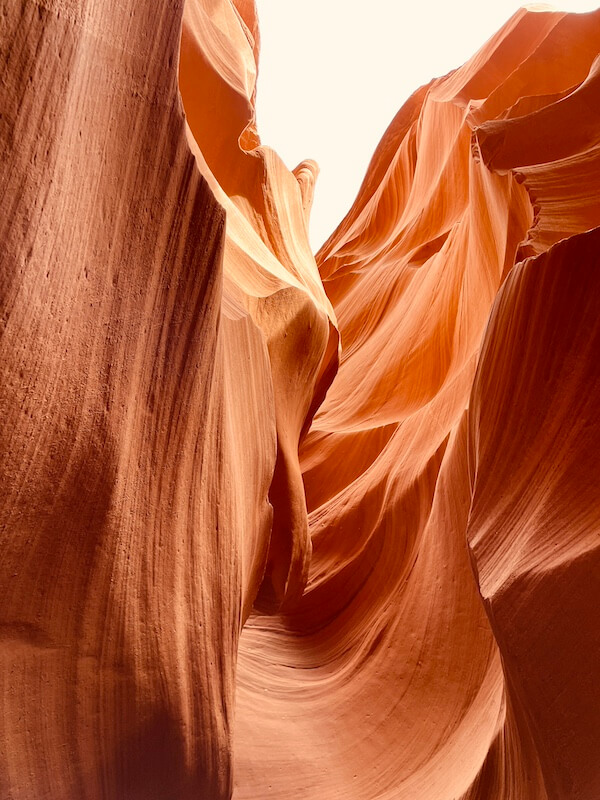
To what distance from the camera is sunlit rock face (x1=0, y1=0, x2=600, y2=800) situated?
46 centimetres

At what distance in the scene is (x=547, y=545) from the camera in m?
0.59

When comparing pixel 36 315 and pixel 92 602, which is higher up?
pixel 36 315

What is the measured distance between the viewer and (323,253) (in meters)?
1.95

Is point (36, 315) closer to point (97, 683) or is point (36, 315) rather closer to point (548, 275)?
point (97, 683)

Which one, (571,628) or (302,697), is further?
(302,697)

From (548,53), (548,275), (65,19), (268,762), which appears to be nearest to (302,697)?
(268,762)

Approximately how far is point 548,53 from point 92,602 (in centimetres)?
119

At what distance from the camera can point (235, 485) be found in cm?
64

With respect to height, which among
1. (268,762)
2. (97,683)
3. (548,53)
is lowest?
(268,762)

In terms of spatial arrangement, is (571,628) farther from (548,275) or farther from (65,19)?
(65,19)

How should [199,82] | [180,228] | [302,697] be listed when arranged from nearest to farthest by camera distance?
1. [180,228]
2. [302,697]
3. [199,82]

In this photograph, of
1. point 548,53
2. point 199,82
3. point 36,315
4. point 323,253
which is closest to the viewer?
point 36,315

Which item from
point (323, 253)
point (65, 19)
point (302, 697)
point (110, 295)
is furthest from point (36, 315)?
point (323, 253)

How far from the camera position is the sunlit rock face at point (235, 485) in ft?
1.50
